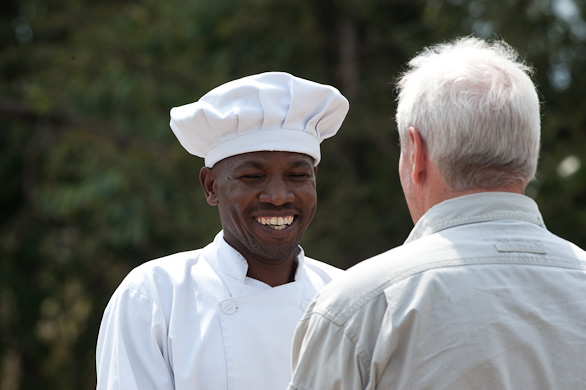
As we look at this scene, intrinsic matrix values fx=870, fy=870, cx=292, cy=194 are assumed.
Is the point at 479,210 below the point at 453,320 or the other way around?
the other way around

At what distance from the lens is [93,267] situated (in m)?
9.65

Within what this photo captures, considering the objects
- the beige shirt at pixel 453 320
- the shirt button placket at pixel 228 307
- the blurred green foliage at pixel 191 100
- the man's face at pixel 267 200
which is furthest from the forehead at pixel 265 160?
the blurred green foliage at pixel 191 100

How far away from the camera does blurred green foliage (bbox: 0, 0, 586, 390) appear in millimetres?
7691

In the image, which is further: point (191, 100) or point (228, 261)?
point (191, 100)

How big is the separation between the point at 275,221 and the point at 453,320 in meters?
0.92

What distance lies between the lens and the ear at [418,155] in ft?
6.31

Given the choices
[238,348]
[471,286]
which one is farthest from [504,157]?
[238,348]

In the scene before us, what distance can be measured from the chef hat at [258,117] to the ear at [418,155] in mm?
671

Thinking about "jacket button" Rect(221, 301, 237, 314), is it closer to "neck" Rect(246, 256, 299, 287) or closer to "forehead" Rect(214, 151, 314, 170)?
"neck" Rect(246, 256, 299, 287)

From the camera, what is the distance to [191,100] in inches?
313

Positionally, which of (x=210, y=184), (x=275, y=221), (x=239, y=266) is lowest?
(x=239, y=266)

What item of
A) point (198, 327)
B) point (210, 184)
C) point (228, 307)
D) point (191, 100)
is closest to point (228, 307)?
point (228, 307)

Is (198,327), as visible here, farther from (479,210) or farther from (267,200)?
(479,210)

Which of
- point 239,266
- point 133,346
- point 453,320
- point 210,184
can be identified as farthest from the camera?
point 210,184
